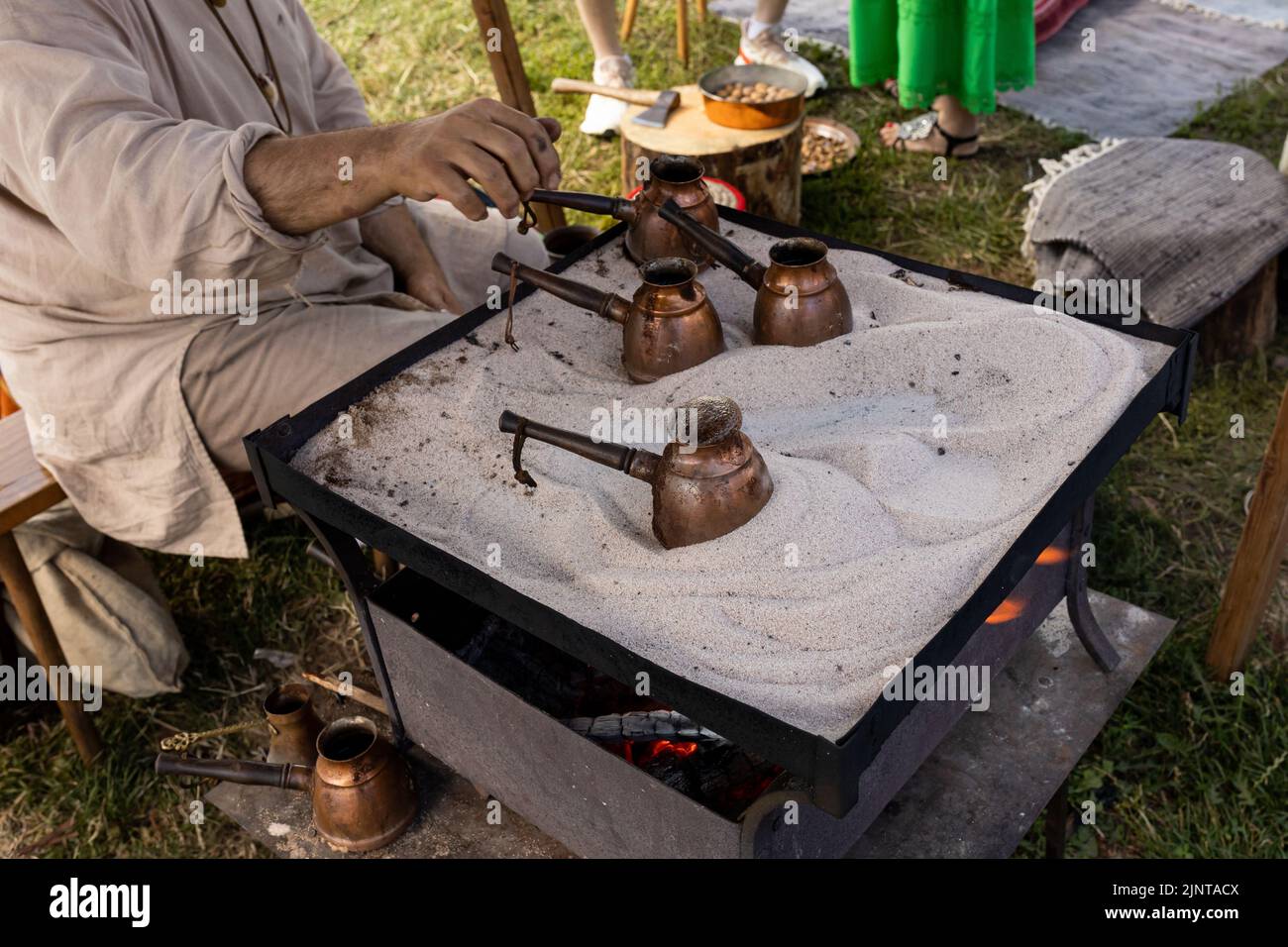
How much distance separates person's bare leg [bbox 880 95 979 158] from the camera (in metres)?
5.05

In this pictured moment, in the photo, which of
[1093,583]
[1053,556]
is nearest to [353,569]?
[1053,556]

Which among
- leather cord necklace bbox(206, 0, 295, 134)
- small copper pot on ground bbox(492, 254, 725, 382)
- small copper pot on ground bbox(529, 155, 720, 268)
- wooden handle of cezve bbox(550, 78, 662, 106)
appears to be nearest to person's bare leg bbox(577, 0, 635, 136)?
wooden handle of cezve bbox(550, 78, 662, 106)

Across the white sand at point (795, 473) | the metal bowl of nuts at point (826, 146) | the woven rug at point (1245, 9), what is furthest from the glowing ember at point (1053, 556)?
the woven rug at point (1245, 9)

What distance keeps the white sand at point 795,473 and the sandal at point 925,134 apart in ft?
8.85

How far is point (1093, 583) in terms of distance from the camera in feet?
10.4

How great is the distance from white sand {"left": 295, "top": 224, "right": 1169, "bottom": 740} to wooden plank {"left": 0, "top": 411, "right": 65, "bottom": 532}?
89 cm

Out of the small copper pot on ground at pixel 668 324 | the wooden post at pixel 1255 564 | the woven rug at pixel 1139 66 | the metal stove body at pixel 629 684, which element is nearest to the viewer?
the metal stove body at pixel 629 684

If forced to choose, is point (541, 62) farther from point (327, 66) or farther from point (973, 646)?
point (973, 646)

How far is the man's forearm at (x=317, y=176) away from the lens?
2.06m

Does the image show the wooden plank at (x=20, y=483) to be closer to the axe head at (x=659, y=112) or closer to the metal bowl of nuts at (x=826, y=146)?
the axe head at (x=659, y=112)

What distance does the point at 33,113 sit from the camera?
217 centimetres

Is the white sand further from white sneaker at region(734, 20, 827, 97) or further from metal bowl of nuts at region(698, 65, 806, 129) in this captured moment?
white sneaker at region(734, 20, 827, 97)

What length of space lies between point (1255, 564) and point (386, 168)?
2.07 meters
